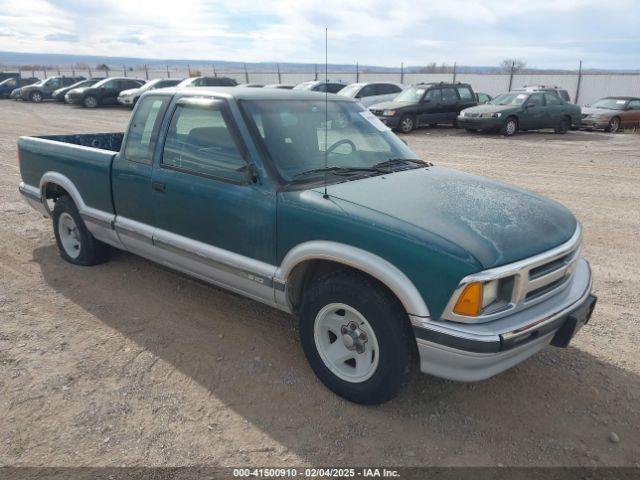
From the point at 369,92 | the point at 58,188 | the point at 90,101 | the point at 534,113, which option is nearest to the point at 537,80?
the point at 534,113

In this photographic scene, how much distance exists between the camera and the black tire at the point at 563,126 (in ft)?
58.2

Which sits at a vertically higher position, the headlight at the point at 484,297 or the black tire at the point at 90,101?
the black tire at the point at 90,101

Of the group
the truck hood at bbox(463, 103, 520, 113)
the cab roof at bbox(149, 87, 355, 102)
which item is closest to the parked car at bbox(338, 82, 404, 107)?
the truck hood at bbox(463, 103, 520, 113)

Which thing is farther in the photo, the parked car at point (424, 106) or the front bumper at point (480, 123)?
the parked car at point (424, 106)

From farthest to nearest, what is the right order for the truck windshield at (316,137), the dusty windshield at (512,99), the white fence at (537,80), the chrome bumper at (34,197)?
the white fence at (537,80)
the dusty windshield at (512,99)
the chrome bumper at (34,197)
the truck windshield at (316,137)

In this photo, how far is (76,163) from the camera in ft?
16.5

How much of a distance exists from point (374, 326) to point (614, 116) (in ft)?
61.8

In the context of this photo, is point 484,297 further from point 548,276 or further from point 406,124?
point 406,124

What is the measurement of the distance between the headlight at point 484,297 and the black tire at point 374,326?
1.22ft

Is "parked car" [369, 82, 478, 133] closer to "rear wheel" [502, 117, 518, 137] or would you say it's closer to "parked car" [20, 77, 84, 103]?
"rear wheel" [502, 117, 518, 137]

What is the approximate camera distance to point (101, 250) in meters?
5.42

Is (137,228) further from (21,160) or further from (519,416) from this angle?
(519,416)

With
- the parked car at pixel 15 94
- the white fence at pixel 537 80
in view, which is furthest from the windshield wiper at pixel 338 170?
the parked car at pixel 15 94

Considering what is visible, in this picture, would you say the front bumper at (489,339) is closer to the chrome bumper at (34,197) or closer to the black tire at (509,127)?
the chrome bumper at (34,197)
